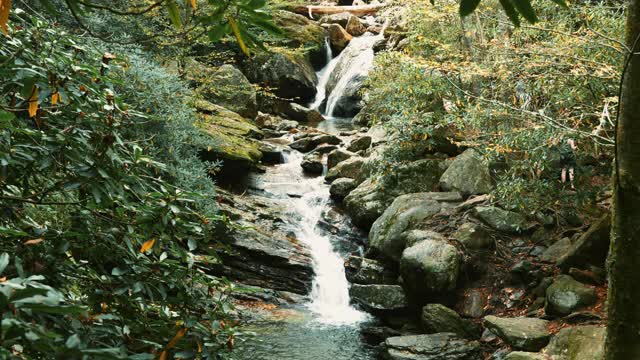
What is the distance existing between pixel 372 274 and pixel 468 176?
2564mm

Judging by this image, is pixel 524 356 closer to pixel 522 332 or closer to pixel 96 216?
pixel 522 332

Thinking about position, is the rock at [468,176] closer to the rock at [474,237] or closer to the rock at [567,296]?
the rock at [474,237]

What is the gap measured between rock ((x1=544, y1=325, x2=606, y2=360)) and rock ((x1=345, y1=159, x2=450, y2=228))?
4.61 m

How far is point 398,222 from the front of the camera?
852cm

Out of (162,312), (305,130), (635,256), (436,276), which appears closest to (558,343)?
(436,276)

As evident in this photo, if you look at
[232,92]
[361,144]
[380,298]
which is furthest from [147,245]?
[232,92]

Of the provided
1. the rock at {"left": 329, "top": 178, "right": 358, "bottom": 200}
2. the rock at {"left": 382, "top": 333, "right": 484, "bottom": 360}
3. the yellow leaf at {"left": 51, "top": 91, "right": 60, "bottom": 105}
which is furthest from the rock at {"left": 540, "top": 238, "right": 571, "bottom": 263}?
the yellow leaf at {"left": 51, "top": 91, "right": 60, "bottom": 105}

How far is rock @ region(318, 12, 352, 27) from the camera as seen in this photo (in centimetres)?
2355

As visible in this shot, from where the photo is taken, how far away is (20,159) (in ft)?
5.97

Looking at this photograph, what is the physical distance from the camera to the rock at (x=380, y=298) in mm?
7441

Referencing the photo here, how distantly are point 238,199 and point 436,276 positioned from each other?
5.01 m

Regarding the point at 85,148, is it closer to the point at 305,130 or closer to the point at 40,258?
the point at 40,258

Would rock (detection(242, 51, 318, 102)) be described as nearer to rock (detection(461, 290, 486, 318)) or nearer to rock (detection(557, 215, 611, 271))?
rock (detection(461, 290, 486, 318))

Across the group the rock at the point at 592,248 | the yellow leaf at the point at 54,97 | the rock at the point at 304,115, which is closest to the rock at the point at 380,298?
the rock at the point at 592,248
